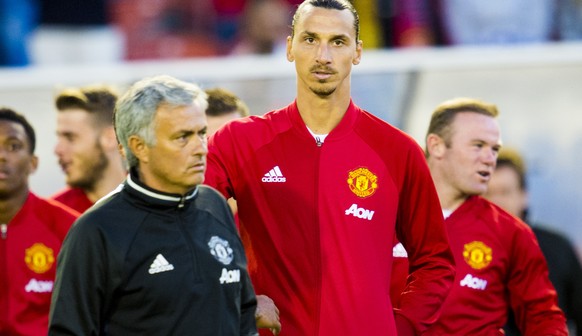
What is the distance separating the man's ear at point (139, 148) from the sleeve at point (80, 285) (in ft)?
1.03

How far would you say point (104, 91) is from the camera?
297 inches

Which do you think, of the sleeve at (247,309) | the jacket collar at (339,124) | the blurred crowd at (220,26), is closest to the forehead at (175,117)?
the sleeve at (247,309)

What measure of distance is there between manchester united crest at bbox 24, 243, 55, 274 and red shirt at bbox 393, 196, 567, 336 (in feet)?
6.42

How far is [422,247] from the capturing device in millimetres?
5082

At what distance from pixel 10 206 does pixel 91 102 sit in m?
1.24

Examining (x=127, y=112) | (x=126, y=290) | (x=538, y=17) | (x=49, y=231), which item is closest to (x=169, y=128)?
(x=127, y=112)

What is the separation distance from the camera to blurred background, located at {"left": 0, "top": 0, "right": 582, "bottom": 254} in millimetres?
8156

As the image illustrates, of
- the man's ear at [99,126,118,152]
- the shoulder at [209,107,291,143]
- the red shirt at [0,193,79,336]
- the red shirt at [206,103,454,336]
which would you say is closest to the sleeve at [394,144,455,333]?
the red shirt at [206,103,454,336]

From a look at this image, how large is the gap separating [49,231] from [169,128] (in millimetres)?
2328

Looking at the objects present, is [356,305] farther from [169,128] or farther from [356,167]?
[169,128]

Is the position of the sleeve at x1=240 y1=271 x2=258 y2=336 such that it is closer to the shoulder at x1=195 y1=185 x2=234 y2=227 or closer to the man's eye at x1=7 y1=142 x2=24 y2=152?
the shoulder at x1=195 y1=185 x2=234 y2=227

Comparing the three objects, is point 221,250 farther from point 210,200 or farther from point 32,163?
point 32,163

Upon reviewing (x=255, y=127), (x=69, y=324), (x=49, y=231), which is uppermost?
(x=255, y=127)

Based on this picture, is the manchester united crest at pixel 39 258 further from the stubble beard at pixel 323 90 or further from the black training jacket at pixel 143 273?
the black training jacket at pixel 143 273
